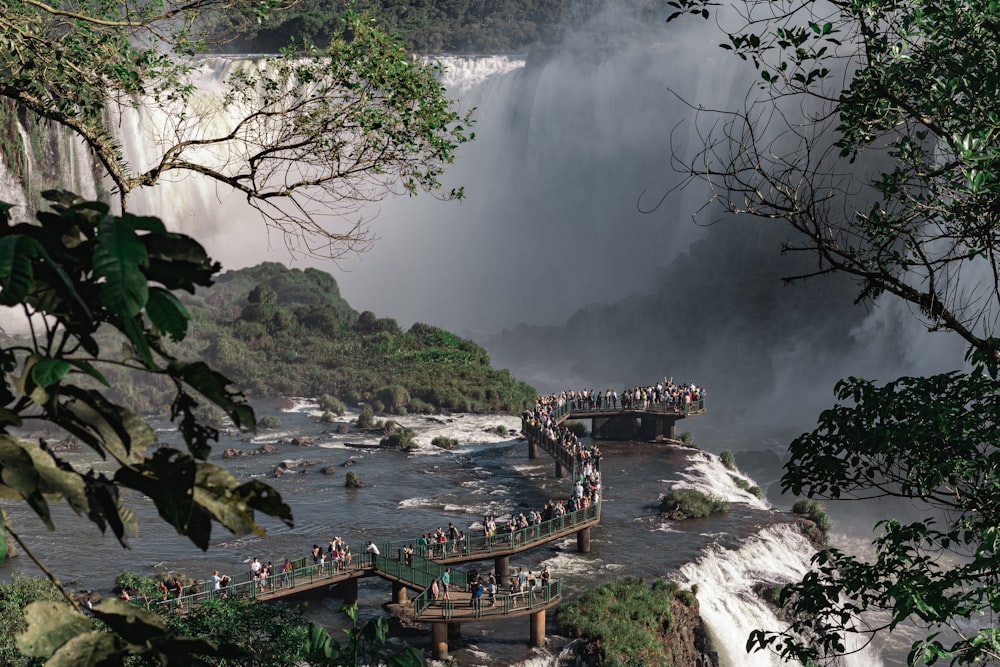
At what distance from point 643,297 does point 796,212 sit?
78220mm

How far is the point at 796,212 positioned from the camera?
8234 millimetres

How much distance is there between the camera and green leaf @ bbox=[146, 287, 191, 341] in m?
2.88

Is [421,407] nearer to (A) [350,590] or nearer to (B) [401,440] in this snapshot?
(B) [401,440]

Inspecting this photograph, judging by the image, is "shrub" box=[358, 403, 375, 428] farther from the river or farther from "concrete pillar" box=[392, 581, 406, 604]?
"concrete pillar" box=[392, 581, 406, 604]

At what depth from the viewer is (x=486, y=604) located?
22.0 metres

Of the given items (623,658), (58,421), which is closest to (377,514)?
(623,658)

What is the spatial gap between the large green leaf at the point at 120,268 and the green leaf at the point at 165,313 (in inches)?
2.8

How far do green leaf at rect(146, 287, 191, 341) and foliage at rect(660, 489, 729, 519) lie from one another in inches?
1226

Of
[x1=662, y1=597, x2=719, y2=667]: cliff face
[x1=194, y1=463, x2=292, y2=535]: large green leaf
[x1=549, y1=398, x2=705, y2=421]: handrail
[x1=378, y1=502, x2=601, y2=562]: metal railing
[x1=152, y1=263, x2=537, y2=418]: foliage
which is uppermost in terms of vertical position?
→ [x1=152, y1=263, x2=537, y2=418]: foliage

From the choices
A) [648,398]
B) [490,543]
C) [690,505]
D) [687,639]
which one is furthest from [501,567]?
[648,398]

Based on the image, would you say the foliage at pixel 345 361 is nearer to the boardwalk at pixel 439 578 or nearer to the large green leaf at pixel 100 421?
the boardwalk at pixel 439 578

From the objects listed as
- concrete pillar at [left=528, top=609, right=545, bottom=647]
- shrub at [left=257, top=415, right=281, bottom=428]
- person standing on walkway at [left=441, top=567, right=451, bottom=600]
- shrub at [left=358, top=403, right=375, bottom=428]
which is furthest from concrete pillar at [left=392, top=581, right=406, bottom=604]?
shrub at [left=257, top=415, right=281, bottom=428]

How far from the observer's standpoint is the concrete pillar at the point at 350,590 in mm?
24438

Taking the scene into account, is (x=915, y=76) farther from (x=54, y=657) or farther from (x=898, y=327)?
(x=898, y=327)
